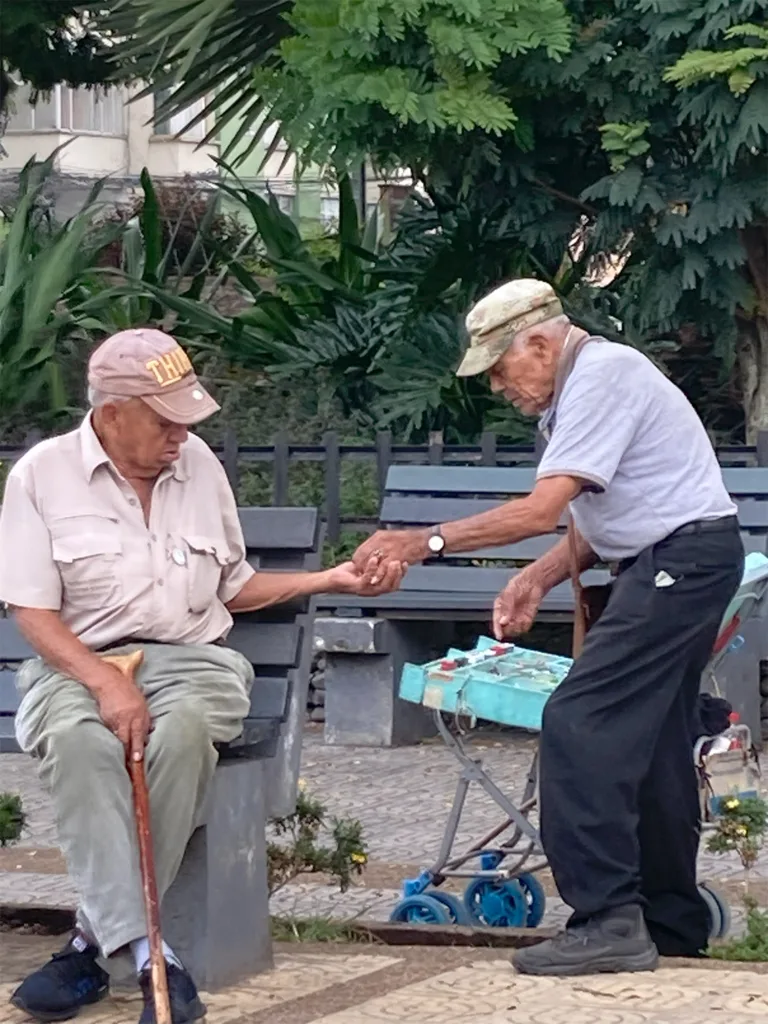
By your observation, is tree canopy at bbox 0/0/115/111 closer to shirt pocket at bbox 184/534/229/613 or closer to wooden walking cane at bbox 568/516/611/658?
wooden walking cane at bbox 568/516/611/658

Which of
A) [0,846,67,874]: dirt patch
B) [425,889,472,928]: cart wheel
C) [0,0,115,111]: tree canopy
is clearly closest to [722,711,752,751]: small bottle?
[425,889,472,928]: cart wheel

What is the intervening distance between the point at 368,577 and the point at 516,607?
0.37 m

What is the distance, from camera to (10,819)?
5191 millimetres

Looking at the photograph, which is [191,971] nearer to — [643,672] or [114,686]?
[114,686]

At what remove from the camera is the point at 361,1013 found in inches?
161

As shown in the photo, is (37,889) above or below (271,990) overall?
below

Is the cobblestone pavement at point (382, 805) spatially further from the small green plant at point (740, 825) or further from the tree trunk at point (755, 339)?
the tree trunk at point (755, 339)

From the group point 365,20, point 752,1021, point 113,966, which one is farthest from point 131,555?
point 365,20

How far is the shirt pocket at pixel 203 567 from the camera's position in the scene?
14.1 feet

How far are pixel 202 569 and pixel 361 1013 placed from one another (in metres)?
1.02

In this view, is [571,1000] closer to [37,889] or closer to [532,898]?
[532,898]

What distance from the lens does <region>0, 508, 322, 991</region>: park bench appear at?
4285 mm

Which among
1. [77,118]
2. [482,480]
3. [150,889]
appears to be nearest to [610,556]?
[150,889]

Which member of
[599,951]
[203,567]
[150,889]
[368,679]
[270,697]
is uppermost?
[203,567]
